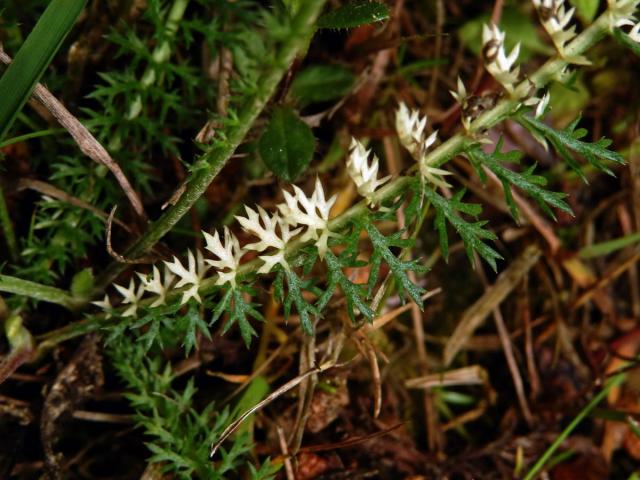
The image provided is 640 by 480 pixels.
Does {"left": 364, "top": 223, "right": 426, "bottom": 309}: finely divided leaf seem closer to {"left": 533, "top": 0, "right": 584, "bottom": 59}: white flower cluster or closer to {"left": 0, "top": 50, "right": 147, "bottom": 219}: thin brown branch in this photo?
{"left": 533, "top": 0, "right": 584, "bottom": 59}: white flower cluster

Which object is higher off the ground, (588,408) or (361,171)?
(361,171)

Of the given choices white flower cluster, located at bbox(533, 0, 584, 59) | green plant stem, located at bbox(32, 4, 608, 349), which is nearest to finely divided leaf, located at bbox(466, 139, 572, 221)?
green plant stem, located at bbox(32, 4, 608, 349)

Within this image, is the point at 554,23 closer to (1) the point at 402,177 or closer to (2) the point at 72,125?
(1) the point at 402,177

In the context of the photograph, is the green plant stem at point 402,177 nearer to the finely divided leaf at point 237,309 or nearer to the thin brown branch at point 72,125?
the finely divided leaf at point 237,309

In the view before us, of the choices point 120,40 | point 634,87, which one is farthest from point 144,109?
point 634,87

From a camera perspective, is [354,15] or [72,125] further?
[72,125]

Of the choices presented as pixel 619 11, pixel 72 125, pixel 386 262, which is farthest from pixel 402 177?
pixel 72 125

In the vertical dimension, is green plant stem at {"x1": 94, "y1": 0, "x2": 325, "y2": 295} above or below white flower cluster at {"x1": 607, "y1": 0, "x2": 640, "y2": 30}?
above
